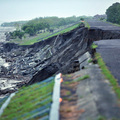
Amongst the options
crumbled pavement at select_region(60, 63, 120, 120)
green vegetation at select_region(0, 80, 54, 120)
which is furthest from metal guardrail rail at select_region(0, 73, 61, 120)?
crumbled pavement at select_region(60, 63, 120, 120)

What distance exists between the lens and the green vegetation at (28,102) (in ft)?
20.7

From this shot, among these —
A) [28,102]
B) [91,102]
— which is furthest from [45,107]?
[91,102]

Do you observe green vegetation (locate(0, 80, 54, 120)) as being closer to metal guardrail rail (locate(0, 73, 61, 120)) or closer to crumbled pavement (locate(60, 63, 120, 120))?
metal guardrail rail (locate(0, 73, 61, 120))

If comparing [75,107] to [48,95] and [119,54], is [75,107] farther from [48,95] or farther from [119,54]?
[119,54]

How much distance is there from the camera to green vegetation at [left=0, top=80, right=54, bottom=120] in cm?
632

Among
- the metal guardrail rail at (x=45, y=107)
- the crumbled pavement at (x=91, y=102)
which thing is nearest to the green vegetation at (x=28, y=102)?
the metal guardrail rail at (x=45, y=107)

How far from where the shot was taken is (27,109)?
6453mm

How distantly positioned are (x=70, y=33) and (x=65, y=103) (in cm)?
2862

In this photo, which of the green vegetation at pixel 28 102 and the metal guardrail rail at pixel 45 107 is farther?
the green vegetation at pixel 28 102

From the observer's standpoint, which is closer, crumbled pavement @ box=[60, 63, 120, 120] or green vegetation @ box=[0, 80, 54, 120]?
crumbled pavement @ box=[60, 63, 120, 120]

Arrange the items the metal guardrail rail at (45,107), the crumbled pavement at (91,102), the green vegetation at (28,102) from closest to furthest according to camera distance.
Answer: the crumbled pavement at (91,102), the metal guardrail rail at (45,107), the green vegetation at (28,102)

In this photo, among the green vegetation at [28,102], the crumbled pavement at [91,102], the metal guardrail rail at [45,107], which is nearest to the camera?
the crumbled pavement at [91,102]

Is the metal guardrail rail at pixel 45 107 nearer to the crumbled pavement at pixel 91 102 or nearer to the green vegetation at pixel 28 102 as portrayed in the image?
the green vegetation at pixel 28 102

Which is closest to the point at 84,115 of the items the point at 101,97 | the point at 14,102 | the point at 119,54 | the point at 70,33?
the point at 101,97
